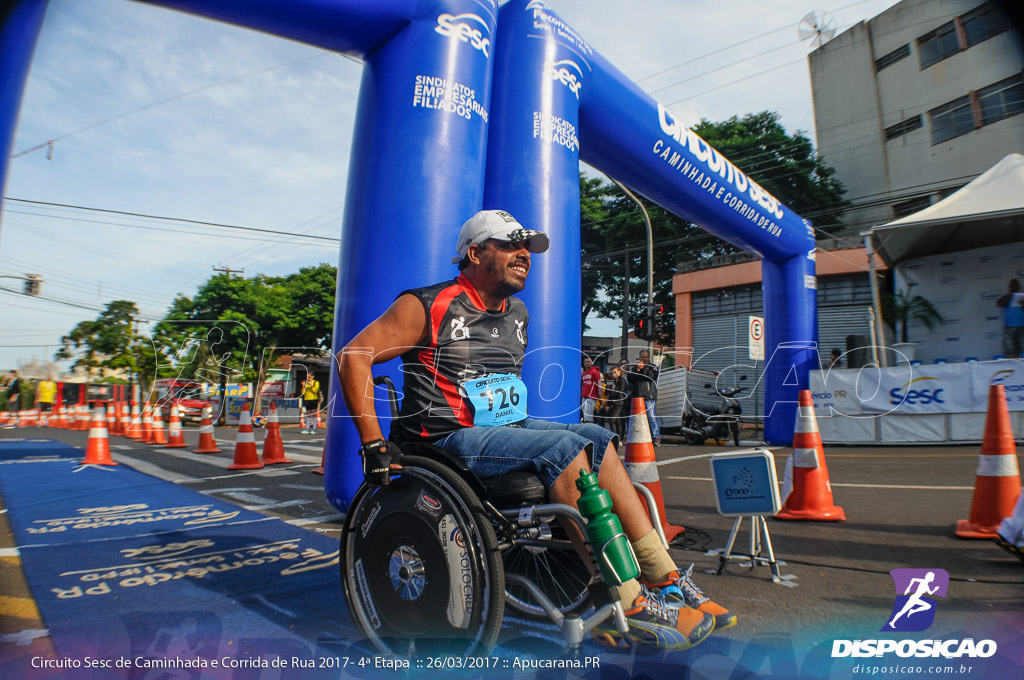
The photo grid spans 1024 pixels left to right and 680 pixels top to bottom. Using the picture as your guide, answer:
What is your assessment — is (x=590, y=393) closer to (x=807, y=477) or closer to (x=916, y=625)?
(x=807, y=477)

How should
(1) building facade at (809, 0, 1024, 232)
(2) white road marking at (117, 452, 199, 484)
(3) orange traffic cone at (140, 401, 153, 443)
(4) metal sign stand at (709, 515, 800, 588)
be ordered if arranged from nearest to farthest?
(4) metal sign stand at (709, 515, 800, 588) < (2) white road marking at (117, 452, 199, 484) < (1) building facade at (809, 0, 1024, 232) < (3) orange traffic cone at (140, 401, 153, 443)

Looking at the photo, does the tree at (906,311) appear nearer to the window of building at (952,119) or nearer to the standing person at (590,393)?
the window of building at (952,119)

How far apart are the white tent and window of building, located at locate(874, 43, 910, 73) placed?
17.8ft

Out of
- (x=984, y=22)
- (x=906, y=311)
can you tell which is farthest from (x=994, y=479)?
(x=906, y=311)

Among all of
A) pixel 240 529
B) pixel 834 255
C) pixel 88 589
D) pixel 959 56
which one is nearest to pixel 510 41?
pixel 240 529

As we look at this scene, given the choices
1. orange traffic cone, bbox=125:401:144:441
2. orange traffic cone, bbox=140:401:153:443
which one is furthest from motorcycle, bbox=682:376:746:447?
orange traffic cone, bbox=125:401:144:441

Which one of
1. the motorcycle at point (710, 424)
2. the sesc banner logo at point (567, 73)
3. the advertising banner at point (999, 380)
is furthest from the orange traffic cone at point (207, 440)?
the advertising banner at point (999, 380)

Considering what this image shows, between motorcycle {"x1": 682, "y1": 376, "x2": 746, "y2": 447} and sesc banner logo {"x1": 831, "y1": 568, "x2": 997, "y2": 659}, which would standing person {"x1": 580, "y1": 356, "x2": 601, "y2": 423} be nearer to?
motorcycle {"x1": 682, "y1": 376, "x2": 746, "y2": 447}

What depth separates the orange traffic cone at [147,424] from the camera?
12305mm

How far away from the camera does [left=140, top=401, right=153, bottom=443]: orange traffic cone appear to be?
40.4 ft

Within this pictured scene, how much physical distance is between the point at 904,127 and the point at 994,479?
1715 cm

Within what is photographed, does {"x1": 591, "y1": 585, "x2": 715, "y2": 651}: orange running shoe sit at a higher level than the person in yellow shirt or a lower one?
lower

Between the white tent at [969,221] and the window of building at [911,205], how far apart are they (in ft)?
25.3

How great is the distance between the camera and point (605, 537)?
5.87 ft
